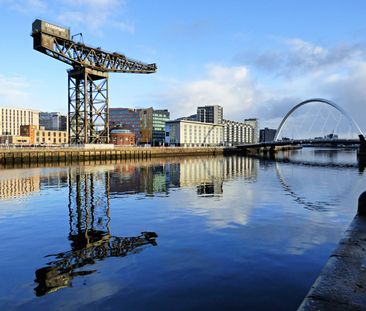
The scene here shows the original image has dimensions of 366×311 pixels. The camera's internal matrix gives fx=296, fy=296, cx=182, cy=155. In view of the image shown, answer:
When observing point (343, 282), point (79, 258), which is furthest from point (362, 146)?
point (79, 258)

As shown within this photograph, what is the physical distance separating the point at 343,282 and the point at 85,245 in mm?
11035

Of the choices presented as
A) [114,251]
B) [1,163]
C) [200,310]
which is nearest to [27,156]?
[1,163]

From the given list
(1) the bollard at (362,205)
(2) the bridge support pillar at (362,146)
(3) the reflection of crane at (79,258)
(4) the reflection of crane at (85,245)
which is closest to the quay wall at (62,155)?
(4) the reflection of crane at (85,245)

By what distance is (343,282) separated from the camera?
23.3 ft

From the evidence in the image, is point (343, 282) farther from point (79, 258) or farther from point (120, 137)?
point (120, 137)

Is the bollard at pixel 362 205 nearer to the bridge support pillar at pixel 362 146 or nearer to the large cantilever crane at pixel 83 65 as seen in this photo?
the large cantilever crane at pixel 83 65

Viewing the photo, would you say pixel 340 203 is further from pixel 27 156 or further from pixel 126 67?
pixel 126 67

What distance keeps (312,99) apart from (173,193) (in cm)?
13617

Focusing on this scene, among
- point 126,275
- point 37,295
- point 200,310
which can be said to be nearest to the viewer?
point 200,310

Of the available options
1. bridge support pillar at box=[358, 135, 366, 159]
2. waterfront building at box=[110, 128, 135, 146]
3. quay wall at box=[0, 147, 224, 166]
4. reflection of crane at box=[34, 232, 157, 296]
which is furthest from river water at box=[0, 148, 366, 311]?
waterfront building at box=[110, 128, 135, 146]

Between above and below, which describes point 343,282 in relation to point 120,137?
below

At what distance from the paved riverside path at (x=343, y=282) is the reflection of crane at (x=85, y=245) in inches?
304

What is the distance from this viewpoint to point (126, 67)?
302 feet

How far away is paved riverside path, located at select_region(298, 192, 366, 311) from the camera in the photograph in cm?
591
